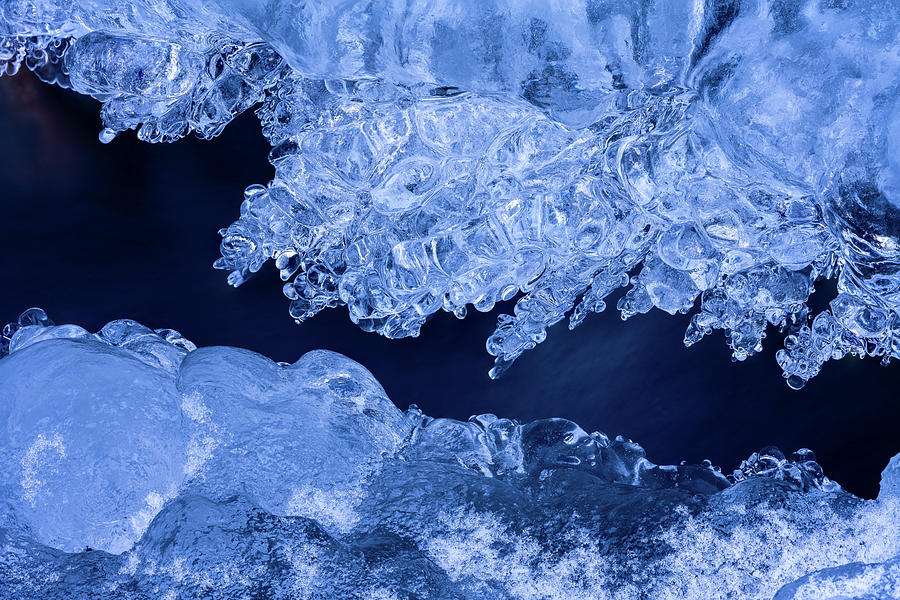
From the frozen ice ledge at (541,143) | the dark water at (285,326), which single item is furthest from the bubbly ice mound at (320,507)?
the frozen ice ledge at (541,143)

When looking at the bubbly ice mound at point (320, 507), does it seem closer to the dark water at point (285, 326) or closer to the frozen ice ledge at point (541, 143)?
the dark water at point (285, 326)

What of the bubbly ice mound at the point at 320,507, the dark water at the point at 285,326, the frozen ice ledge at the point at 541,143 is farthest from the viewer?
the dark water at the point at 285,326

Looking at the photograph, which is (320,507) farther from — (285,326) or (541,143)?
(541,143)

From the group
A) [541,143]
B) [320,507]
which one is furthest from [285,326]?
[541,143]

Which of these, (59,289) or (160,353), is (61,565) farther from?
(59,289)

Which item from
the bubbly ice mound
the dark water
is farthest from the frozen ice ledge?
the bubbly ice mound
